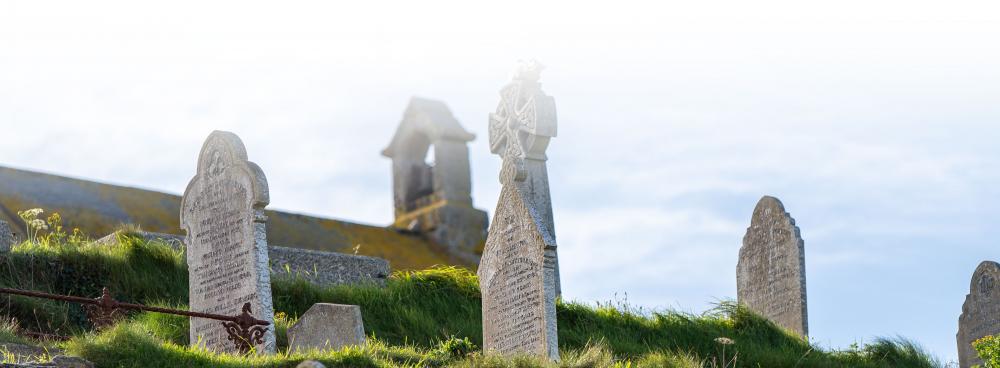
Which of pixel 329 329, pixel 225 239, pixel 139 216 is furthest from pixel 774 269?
pixel 139 216

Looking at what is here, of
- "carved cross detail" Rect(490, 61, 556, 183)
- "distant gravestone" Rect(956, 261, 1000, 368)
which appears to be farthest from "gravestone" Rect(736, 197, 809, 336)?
"carved cross detail" Rect(490, 61, 556, 183)

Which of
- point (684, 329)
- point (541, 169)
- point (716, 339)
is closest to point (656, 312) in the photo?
point (684, 329)

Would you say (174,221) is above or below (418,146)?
below

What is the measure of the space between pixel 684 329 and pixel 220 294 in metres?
5.30

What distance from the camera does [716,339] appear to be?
16969 millimetres

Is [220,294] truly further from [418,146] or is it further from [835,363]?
[418,146]

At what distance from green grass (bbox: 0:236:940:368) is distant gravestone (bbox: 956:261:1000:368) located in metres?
1.22

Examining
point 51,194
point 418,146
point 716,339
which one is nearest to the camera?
point 716,339

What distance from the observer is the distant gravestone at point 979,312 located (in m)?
19.7

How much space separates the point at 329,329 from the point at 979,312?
891cm

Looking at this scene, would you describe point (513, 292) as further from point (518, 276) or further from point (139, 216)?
point (139, 216)

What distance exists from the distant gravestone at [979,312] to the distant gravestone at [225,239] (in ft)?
29.2

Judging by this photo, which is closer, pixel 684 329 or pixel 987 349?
pixel 987 349

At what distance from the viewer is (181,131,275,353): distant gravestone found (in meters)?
15.1
